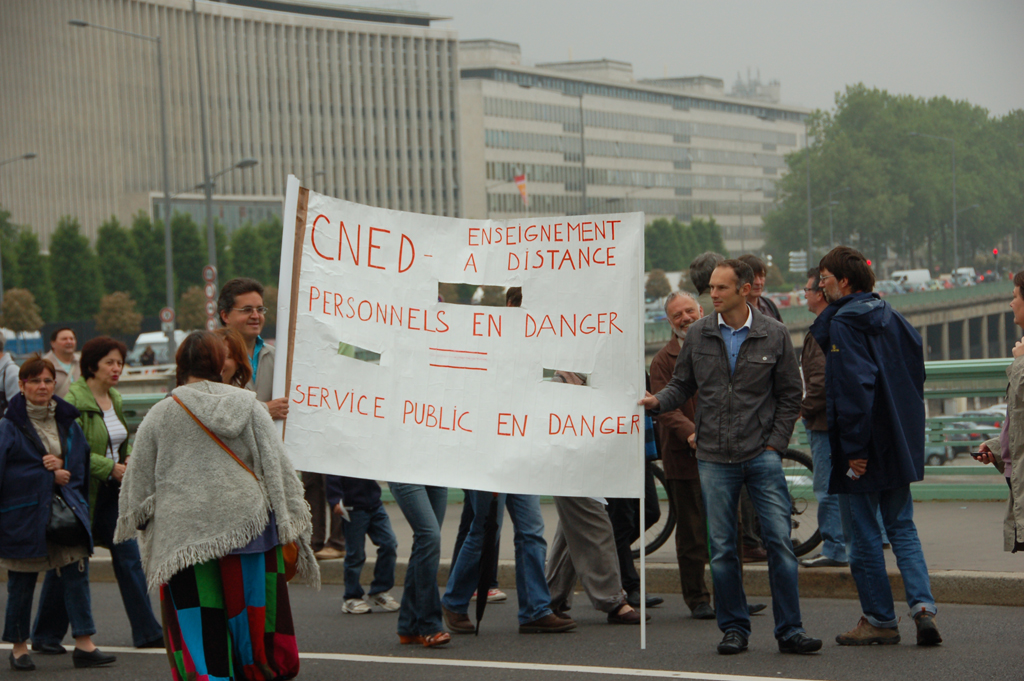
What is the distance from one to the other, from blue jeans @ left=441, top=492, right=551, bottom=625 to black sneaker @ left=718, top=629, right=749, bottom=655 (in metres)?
1.09

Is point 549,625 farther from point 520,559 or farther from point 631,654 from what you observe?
point 631,654

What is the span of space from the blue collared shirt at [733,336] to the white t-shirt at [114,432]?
10.8 ft

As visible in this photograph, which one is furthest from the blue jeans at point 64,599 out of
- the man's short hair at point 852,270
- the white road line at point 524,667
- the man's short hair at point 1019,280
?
the man's short hair at point 1019,280

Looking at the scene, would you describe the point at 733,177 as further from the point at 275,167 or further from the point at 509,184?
the point at 275,167

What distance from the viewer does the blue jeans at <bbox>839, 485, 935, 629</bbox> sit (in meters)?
5.96

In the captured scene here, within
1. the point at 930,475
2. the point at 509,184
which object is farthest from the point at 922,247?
the point at 930,475

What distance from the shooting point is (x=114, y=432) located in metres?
6.99

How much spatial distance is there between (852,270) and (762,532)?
132cm

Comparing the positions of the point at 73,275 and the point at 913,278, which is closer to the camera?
the point at 73,275

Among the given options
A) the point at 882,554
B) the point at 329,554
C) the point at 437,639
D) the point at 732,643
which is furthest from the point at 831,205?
the point at 732,643

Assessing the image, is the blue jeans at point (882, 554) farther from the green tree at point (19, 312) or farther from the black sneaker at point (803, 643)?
the green tree at point (19, 312)

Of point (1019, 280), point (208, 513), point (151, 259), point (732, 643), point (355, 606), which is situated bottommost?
point (355, 606)

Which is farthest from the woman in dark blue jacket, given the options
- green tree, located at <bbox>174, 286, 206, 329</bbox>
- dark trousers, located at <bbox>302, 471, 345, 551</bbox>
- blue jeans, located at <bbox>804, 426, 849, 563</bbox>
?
green tree, located at <bbox>174, 286, 206, 329</bbox>

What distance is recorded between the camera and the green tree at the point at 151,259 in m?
79.4
